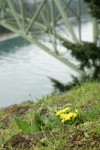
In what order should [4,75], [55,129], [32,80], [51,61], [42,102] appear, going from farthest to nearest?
1. [51,61]
2. [4,75]
3. [32,80]
4. [42,102]
5. [55,129]

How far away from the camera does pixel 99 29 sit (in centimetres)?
1333

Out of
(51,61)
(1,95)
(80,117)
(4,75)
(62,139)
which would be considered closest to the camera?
(62,139)

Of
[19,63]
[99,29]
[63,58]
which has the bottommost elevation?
[19,63]

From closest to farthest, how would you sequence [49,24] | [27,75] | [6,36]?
1. [49,24]
2. [27,75]
3. [6,36]

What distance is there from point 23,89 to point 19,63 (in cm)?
1180

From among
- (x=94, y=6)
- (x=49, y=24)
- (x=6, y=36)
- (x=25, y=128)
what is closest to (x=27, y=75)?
(x=49, y=24)

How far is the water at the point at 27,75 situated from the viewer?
23.3 meters

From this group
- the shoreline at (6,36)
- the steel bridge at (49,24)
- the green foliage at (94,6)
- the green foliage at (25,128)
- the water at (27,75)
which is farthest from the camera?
the shoreline at (6,36)

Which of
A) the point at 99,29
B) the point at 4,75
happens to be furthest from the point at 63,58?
the point at 4,75

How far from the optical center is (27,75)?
30.4 meters

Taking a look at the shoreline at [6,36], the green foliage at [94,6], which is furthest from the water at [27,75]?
the shoreline at [6,36]

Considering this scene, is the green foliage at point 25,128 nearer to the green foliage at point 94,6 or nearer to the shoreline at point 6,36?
the green foliage at point 94,6

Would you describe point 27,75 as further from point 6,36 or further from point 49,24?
point 6,36

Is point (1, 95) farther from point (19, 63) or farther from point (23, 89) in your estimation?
point (19, 63)
